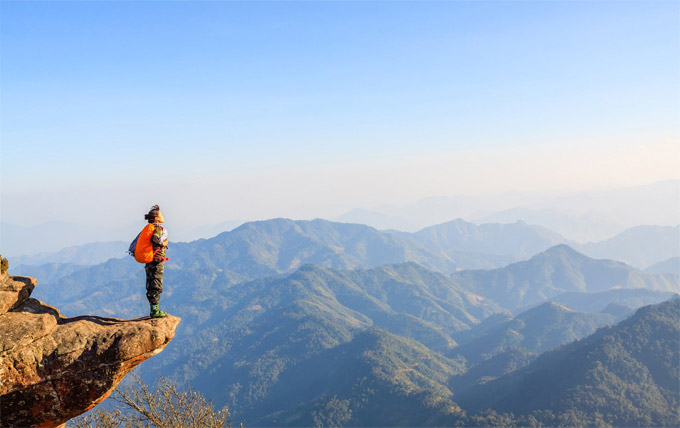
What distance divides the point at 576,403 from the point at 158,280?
196 metres

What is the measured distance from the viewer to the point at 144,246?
19.4 metres

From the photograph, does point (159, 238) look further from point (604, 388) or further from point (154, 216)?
point (604, 388)

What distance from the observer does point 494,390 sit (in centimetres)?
19775

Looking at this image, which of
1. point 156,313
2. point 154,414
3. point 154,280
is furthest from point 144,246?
point 154,414

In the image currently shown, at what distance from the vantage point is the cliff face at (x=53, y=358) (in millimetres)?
15961

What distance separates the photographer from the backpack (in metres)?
19.2

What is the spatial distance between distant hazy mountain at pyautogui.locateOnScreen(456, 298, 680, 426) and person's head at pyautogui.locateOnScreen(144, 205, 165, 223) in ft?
599

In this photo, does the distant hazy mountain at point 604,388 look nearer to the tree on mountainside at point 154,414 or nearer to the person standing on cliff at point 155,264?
the tree on mountainside at point 154,414

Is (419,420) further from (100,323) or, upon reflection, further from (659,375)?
(100,323)

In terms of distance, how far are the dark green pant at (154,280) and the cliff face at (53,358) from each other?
5.35 ft

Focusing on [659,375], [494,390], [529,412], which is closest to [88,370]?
[529,412]

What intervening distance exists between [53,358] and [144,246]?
580cm

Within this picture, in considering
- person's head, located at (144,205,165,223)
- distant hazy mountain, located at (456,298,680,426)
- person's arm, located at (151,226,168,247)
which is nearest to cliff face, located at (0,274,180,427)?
person's arm, located at (151,226,168,247)

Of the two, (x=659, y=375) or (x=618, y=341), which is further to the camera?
(x=618, y=341)
